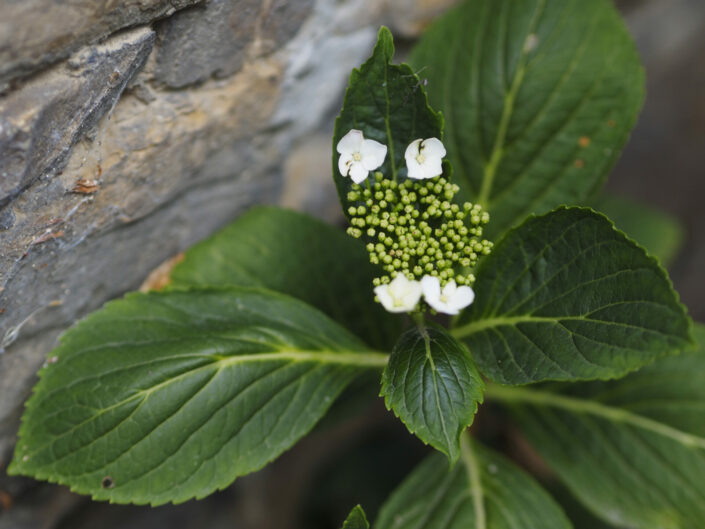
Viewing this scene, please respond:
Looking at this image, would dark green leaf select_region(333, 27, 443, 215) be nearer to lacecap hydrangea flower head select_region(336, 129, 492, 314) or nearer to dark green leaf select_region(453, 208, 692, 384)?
lacecap hydrangea flower head select_region(336, 129, 492, 314)

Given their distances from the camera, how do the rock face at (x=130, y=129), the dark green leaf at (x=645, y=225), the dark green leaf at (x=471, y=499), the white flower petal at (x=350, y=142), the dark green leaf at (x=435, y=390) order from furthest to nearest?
the dark green leaf at (x=645, y=225) → the dark green leaf at (x=471, y=499) → the white flower petal at (x=350, y=142) → the dark green leaf at (x=435, y=390) → the rock face at (x=130, y=129)

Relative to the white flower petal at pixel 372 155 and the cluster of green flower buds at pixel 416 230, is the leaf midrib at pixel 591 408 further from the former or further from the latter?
the white flower petal at pixel 372 155

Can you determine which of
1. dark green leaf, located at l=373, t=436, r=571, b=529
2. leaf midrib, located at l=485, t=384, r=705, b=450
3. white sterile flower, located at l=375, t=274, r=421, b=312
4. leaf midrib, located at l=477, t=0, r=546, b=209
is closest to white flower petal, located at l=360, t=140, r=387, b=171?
white sterile flower, located at l=375, t=274, r=421, b=312

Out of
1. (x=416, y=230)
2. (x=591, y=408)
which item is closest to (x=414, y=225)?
(x=416, y=230)

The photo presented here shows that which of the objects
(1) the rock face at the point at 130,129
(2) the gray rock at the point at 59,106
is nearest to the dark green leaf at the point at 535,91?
(1) the rock face at the point at 130,129

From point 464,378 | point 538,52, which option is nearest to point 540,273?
point 464,378

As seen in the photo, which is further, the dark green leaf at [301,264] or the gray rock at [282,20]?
the dark green leaf at [301,264]
